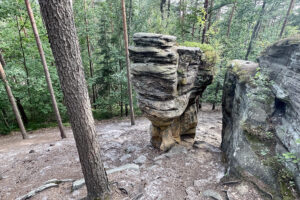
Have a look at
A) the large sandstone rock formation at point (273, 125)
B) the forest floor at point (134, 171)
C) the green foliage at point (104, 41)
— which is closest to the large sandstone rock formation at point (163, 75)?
the forest floor at point (134, 171)

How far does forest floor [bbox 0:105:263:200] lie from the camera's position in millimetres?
4637

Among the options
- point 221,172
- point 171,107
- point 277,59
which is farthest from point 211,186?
point 277,59

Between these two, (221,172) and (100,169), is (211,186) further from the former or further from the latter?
(100,169)

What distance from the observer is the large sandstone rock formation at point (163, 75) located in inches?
244

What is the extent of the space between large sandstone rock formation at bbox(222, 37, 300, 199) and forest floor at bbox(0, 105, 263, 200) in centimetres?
55

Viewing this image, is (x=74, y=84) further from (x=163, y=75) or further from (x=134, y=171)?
(x=134, y=171)

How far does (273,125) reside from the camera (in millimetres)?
4840

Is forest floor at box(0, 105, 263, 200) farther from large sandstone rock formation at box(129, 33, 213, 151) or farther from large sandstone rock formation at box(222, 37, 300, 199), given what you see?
large sandstone rock formation at box(129, 33, 213, 151)

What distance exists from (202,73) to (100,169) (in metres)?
6.56

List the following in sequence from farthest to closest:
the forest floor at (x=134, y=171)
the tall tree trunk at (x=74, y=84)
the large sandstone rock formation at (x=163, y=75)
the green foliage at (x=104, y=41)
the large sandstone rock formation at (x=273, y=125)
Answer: the green foliage at (x=104, y=41)
the large sandstone rock formation at (x=163, y=75)
the forest floor at (x=134, y=171)
the large sandstone rock formation at (x=273, y=125)
the tall tree trunk at (x=74, y=84)

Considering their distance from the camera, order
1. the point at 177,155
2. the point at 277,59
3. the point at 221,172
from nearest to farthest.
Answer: the point at 277,59 → the point at 221,172 → the point at 177,155

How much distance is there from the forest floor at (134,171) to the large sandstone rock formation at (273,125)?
55cm

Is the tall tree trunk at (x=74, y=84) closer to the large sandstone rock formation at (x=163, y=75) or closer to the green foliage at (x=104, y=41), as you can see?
the large sandstone rock formation at (x=163, y=75)

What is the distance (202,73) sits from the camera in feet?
26.6
